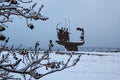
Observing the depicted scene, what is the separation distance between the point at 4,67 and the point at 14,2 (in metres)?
0.50

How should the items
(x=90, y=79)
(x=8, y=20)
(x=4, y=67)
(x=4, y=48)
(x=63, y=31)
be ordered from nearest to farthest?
(x=4, y=67)
(x=8, y=20)
(x=4, y=48)
(x=90, y=79)
(x=63, y=31)

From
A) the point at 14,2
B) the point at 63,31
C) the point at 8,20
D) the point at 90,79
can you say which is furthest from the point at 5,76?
the point at 63,31

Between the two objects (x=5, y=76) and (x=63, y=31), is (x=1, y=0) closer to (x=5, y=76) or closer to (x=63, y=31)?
(x=5, y=76)

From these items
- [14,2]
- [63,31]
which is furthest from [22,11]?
[63,31]

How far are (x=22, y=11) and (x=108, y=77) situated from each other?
564 inches

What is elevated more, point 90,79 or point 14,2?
point 14,2

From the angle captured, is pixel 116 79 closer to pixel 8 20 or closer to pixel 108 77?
pixel 108 77

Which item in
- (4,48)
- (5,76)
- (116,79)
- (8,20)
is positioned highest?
(8,20)

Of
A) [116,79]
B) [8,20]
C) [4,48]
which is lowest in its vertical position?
[116,79]

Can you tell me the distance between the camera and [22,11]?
2549 mm

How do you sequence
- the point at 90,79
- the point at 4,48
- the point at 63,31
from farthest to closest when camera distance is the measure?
the point at 63,31
the point at 90,79
the point at 4,48

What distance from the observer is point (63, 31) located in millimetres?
48469

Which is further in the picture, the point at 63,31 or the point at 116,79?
the point at 63,31

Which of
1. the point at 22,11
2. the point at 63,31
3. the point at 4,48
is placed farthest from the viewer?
the point at 63,31
